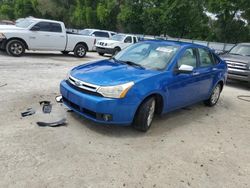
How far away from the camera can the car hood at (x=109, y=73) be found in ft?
15.3

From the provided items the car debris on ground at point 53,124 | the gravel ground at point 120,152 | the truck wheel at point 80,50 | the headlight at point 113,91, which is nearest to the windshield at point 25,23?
the truck wheel at point 80,50

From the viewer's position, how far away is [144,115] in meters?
4.81

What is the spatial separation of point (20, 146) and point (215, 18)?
32.3 metres

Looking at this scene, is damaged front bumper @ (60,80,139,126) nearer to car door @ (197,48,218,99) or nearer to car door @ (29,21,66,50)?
car door @ (197,48,218,99)

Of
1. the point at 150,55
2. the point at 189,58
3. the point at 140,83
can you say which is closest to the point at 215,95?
the point at 189,58

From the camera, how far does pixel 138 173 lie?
3.70m

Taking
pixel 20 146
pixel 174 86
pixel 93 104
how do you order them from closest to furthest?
pixel 20 146, pixel 93 104, pixel 174 86

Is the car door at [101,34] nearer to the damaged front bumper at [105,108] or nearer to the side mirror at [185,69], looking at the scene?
the side mirror at [185,69]

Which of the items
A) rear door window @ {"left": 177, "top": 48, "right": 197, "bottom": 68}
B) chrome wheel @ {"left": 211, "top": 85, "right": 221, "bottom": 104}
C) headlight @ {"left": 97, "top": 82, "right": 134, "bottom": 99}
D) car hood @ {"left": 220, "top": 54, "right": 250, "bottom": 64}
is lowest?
chrome wheel @ {"left": 211, "top": 85, "right": 221, "bottom": 104}

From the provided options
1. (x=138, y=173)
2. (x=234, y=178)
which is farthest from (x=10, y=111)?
(x=234, y=178)

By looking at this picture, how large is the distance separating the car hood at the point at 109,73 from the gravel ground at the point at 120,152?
2.75 ft

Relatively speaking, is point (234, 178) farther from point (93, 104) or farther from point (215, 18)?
point (215, 18)

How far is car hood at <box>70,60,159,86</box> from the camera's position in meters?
4.67

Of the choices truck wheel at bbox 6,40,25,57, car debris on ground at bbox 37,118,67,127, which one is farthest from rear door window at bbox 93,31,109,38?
car debris on ground at bbox 37,118,67,127
